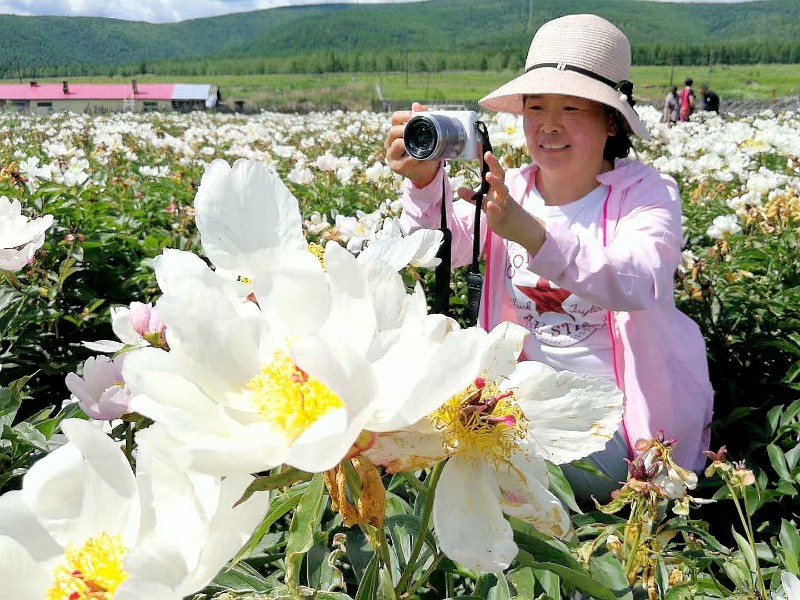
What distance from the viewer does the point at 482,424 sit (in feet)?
2.18

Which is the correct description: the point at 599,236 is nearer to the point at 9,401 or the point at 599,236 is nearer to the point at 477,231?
the point at 477,231

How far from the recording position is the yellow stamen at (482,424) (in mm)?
659

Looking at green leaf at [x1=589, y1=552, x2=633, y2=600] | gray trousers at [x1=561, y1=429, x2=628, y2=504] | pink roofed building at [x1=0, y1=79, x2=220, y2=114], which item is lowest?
gray trousers at [x1=561, y1=429, x2=628, y2=504]

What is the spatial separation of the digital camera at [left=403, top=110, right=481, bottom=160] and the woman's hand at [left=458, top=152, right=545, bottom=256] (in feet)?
0.39

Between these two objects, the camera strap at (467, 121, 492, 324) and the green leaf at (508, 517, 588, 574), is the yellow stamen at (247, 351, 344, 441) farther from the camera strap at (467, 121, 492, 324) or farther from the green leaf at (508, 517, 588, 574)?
the camera strap at (467, 121, 492, 324)

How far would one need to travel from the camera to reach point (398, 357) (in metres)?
0.57

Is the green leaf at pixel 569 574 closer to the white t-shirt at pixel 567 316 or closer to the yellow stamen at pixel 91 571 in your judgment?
the yellow stamen at pixel 91 571

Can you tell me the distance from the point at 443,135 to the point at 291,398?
51.3 inches

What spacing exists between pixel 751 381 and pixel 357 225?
184 cm

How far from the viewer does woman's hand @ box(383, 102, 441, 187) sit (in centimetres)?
199

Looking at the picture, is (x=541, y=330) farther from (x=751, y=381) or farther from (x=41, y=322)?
(x=41, y=322)

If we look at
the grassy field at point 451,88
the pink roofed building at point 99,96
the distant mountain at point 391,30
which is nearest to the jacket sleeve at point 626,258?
the grassy field at point 451,88

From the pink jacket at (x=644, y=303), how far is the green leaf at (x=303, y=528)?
1.51 metres

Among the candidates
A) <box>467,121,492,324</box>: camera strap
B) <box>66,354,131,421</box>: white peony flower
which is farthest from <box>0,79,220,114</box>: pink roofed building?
<box>66,354,131,421</box>: white peony flower
